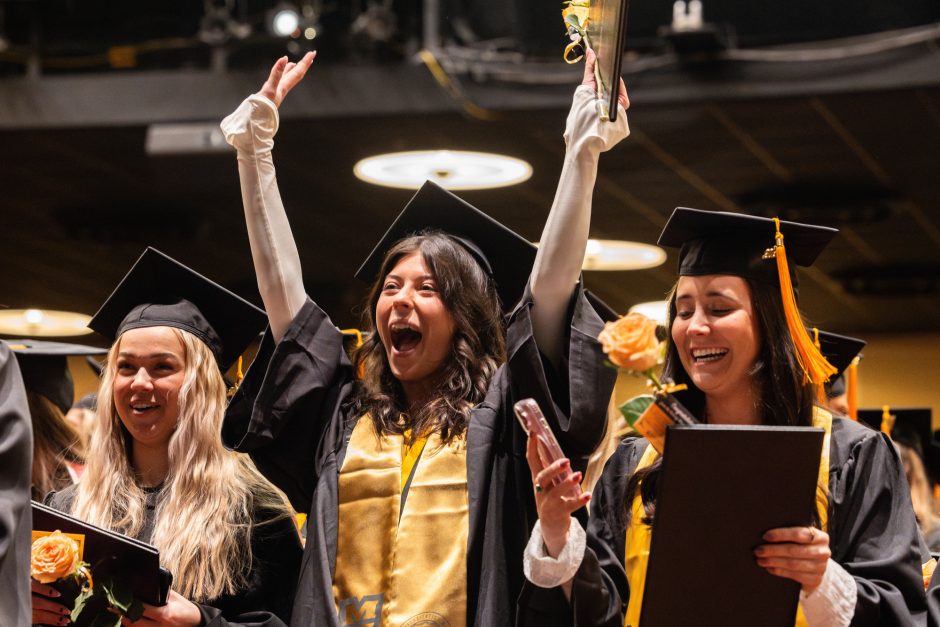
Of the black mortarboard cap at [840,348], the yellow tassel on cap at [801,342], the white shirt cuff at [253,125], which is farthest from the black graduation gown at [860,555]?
the white shirt cuff at [253,125]

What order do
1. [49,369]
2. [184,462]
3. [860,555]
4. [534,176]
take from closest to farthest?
1. [860,555]
2. [184,462]
3. [49,369]
4. [534,176]

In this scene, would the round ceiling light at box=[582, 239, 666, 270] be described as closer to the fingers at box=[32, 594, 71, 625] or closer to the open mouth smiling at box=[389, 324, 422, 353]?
the open mouth smiling at box=[389, 324, 422, 353]

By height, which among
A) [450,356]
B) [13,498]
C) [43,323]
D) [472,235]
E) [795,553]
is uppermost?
[43,323]

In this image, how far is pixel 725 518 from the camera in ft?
7.45

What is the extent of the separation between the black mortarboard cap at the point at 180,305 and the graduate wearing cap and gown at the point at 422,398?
17.0 inches

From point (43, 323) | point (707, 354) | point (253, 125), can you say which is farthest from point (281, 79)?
point (43, 323)

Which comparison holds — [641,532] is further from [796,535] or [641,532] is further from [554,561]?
[796,535]

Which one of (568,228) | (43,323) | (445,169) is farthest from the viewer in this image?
(43,323)

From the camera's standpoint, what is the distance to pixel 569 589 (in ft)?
8.20

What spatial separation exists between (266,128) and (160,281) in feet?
2.19

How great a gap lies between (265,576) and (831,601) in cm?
140

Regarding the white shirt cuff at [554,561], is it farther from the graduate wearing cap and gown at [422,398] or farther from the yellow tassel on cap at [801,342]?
the yellow tassel on cap at [801,342]

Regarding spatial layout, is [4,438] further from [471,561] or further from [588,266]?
[588,266]

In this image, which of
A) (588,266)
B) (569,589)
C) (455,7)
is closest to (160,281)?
(569,589)
